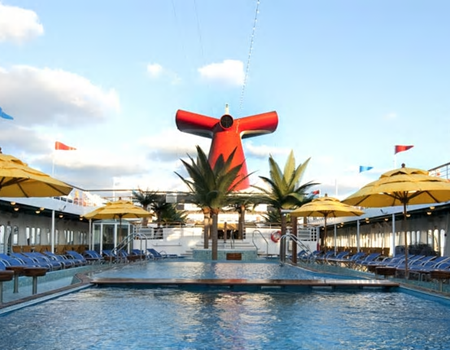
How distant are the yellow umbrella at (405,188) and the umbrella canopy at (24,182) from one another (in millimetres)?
5560

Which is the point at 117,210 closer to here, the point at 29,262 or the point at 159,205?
the point at 29,262

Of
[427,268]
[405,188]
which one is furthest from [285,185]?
[405,188]

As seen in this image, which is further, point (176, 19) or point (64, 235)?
point (64, 235)

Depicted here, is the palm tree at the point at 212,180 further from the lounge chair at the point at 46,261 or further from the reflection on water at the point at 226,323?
the reflection on water at the point at 226,323

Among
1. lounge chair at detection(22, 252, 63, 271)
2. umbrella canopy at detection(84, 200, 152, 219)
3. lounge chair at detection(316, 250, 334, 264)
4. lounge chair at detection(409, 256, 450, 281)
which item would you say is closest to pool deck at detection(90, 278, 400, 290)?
lounge chair at detection(409, 256, 450, 281)

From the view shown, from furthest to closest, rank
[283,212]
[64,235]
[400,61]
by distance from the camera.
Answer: [64,235], [283,212], [400,61]

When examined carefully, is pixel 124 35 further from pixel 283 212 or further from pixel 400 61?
pixel 283 212

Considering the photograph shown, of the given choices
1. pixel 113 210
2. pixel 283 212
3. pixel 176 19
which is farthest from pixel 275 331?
pixel 283 212

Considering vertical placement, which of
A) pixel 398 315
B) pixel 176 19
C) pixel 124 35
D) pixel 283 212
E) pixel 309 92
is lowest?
pixel 398 315

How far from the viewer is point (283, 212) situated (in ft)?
66.1

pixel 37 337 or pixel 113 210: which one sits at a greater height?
pixel 113 210

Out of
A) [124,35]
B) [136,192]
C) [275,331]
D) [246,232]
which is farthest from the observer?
[136,192]

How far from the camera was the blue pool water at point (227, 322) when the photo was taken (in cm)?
482

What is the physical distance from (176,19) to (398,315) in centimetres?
1264
